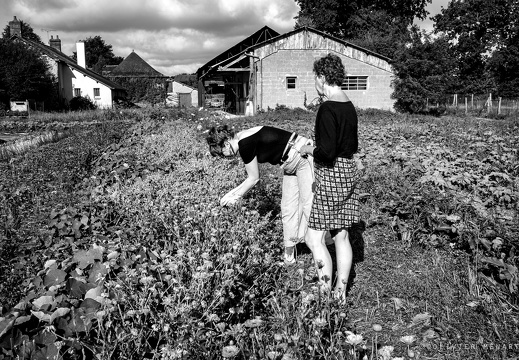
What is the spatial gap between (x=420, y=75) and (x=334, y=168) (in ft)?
84.4

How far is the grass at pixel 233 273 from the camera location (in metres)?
2.14

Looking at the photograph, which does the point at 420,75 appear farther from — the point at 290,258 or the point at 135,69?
the point at 135,69

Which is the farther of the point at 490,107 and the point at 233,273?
the point at 490,107

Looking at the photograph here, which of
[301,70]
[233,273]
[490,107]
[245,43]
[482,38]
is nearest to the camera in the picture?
[233,273]

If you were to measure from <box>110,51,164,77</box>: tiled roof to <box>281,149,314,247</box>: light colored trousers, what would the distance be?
165ft

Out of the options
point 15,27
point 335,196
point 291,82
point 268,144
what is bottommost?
point 335,196

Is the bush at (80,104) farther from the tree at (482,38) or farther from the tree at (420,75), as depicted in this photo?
the tree at (482,38)

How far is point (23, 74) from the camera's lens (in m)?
32.7

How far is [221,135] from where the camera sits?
3.60 metres

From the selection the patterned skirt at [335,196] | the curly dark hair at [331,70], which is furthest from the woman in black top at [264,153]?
the curly dark hair at [331,70]

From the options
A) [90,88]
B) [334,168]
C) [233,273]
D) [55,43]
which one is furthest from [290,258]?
[55,43]

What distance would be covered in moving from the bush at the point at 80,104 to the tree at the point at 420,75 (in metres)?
23.0

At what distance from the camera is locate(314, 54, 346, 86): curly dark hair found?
3178 mm

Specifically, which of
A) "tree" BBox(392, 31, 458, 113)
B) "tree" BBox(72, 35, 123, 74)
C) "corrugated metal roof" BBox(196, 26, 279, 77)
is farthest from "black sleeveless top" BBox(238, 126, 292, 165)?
"tree" BBox(72, 35, 123, 74)
